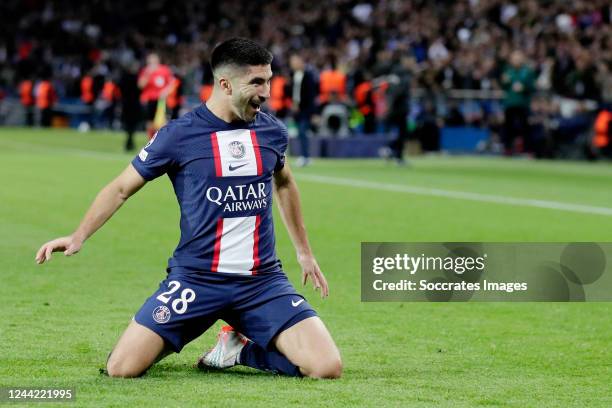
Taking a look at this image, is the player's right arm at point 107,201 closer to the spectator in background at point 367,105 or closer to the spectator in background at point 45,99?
the spectator in background at point 367,105

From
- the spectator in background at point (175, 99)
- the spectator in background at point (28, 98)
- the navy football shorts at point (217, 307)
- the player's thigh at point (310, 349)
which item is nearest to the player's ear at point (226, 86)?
the navy football shorts at point (217, 307)

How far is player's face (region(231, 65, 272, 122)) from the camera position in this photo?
7.16m

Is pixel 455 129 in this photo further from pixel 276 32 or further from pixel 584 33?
pixel 276 32

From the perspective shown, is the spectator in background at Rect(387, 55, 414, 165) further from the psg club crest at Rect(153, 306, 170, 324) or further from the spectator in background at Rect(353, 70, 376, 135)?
the psg club crest at Rect(153, 306, 170, 324)

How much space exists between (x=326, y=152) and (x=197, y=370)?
80.7ft

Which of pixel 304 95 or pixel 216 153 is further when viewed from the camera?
pixel 304 95

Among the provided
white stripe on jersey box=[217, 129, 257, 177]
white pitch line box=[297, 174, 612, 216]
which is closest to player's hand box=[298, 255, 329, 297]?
white stripe on jersey box=[217, 129, 257, 177]

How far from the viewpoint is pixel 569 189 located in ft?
72.8

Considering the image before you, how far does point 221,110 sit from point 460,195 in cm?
1379

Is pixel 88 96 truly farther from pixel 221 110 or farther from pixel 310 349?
pixel 310 349

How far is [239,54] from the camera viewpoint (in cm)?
718

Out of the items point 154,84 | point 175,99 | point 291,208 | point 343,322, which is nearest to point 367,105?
point 175,99

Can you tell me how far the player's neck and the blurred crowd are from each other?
22.0m

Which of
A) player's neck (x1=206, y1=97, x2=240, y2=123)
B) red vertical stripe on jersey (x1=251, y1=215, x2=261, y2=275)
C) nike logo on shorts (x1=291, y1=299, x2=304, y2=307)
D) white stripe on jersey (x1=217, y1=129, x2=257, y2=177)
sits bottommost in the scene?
nike logo on shorts (x1=291, y1=299, x2=304, y2=307)
